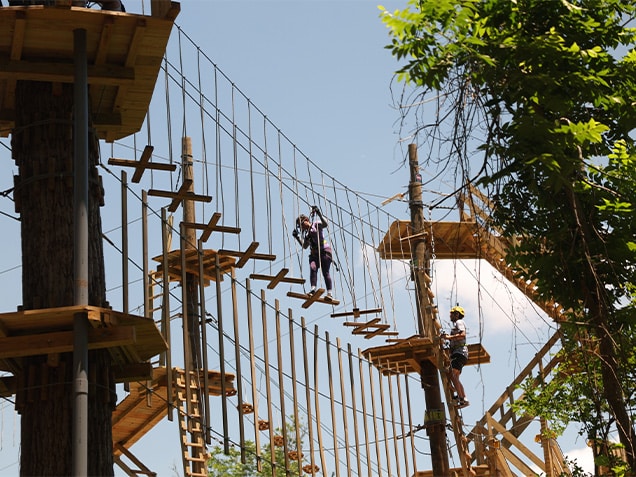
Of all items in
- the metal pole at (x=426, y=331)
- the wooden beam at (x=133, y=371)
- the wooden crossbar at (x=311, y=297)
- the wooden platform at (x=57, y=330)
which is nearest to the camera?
the wooden platform at (x=57, y=330)

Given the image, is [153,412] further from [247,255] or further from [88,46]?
[88,46]

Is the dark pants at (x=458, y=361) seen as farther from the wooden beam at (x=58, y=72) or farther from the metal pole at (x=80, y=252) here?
the metal pole at (x=80, y=252)

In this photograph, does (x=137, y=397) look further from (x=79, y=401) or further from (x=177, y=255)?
(x=79, y=401)

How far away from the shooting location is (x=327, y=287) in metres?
16.2

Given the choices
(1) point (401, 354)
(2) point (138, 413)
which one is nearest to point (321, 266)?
(1) point (401, 354)

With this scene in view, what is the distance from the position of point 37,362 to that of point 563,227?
4225 mm

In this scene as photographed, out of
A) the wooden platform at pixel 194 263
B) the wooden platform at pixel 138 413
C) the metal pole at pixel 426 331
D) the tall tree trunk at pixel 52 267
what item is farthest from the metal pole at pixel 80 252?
the metal pole at pixel 426 331

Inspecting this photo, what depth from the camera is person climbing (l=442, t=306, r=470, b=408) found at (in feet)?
57.2

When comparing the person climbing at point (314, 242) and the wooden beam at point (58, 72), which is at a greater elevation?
the person climbing at point (314, 242)

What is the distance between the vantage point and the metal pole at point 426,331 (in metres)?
17.5

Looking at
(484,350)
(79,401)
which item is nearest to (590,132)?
(79,401)

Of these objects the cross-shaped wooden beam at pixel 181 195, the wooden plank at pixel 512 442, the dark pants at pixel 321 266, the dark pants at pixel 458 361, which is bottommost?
the wooden plank at pixel 512 442

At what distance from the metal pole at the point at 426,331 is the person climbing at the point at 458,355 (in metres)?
0.40

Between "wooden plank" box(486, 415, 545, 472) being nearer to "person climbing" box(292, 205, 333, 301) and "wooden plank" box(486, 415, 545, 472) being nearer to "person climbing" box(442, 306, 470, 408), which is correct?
"person climbing" box(442, 306, 470, 408)
